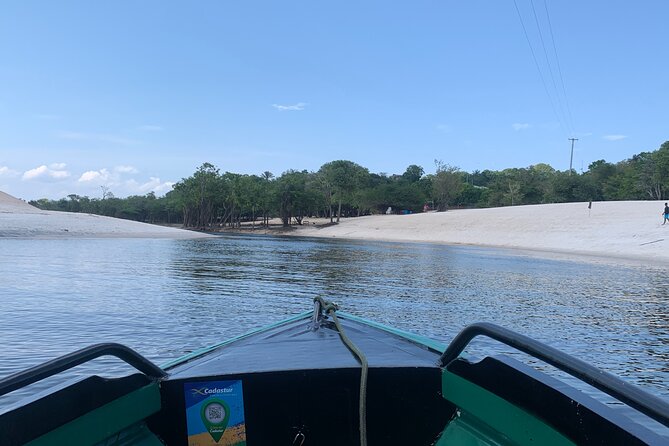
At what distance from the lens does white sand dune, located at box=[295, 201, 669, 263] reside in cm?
3656

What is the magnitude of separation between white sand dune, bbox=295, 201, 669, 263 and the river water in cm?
1524

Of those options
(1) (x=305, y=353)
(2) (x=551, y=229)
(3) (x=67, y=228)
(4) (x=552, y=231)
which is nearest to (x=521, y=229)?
(2) (x=551, y=229)

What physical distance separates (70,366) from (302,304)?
34.7 ft

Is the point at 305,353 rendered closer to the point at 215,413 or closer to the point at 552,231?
the point at 215,413

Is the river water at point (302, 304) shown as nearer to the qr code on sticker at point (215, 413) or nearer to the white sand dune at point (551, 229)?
the qr code on sticker at point (215, 413)

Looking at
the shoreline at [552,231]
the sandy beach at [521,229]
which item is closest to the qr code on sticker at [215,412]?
the shoreline at [552,231]

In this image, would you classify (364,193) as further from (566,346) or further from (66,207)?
(566,346)

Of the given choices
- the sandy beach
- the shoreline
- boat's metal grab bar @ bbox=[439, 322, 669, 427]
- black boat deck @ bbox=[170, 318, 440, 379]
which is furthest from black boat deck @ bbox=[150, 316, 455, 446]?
the sandy beach

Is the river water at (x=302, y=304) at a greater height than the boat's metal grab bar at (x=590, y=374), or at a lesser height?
lesser

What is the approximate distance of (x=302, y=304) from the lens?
12.9 metres

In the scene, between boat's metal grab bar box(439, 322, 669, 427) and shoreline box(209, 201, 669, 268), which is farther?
shoreline box(209, 201, 669, 268)

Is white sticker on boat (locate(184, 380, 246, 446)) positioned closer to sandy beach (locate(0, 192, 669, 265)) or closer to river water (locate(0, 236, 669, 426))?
river water (locate(0, 236, 669, 426))

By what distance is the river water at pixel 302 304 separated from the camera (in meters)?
8.62

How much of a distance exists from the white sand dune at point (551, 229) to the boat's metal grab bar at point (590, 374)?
33042mm
